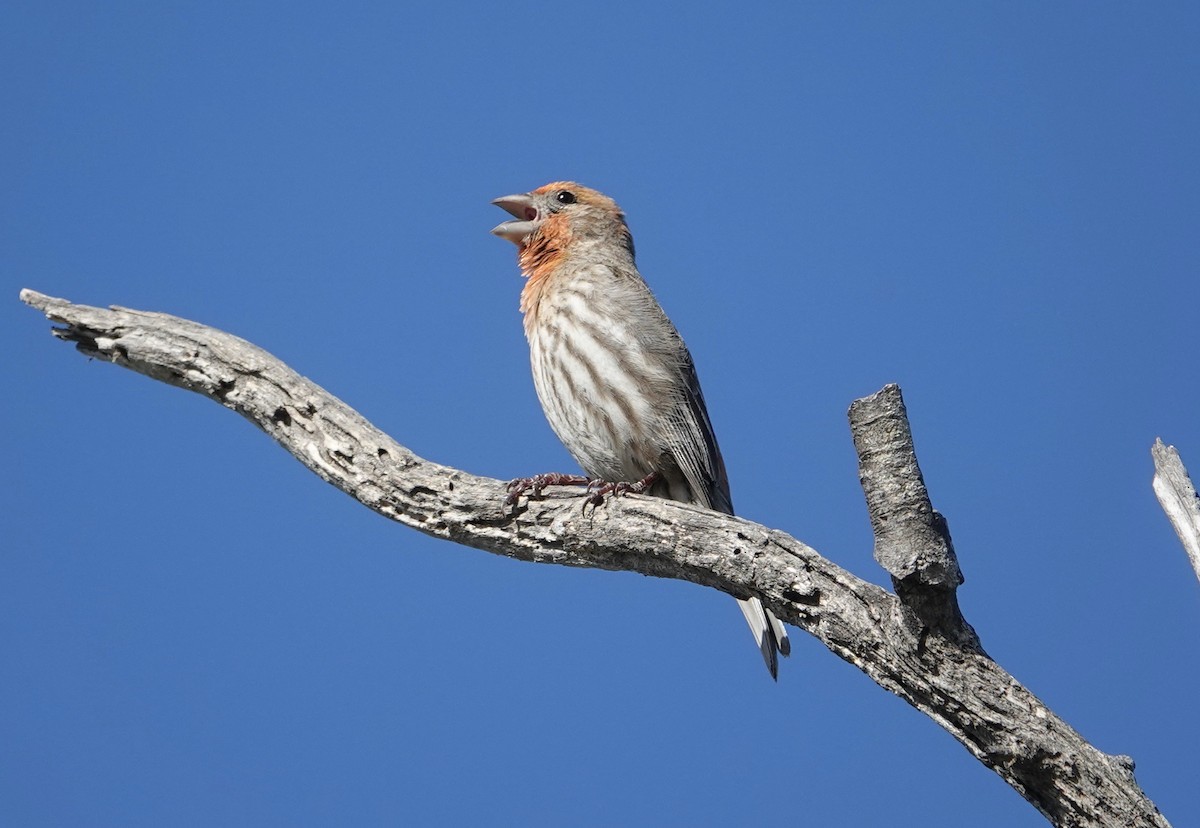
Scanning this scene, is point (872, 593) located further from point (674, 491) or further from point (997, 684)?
point (674, 491)

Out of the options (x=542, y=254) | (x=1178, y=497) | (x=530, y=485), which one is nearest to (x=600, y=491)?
(x=530, y=485)

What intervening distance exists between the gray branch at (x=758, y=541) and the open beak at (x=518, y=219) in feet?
10.4

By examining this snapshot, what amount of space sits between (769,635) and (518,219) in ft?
14.1

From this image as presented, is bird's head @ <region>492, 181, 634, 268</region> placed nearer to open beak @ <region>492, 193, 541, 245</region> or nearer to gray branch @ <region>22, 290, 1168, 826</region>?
open beak @ <region>492, 193, 541, 245</region>

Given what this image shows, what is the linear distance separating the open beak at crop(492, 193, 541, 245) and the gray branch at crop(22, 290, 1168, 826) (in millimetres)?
3181

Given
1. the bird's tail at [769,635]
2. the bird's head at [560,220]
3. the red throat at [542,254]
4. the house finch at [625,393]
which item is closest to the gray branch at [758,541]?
the house finch at [625,393]

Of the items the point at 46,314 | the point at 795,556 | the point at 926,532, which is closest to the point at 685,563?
the point at 795,556

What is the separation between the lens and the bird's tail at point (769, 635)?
796cm

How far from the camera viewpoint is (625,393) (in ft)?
27.3

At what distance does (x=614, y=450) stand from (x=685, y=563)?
1.97m

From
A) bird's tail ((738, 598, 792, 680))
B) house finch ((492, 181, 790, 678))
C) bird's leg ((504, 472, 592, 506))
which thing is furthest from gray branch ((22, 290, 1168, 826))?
bird's tail ((738, 598, 792, 680))

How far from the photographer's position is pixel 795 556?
20.2 ft

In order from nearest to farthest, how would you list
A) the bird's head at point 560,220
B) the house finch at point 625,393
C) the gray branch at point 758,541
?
the gray branch at point 758,541, the house finch at point 625,393, the bird's head at point 560,220

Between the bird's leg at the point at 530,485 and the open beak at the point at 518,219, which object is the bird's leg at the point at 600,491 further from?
the open beak at the point at 518,219
